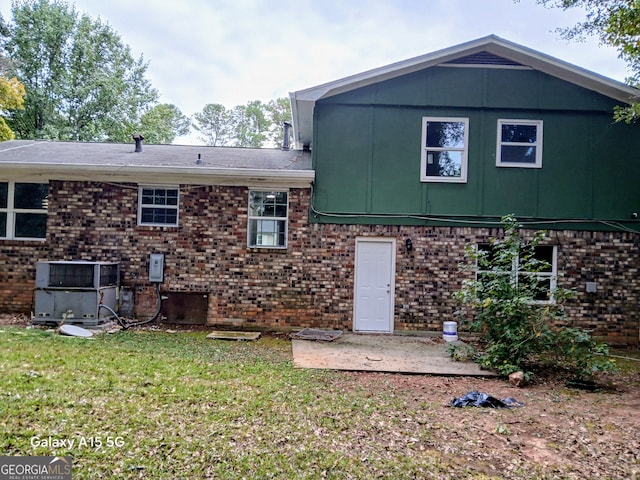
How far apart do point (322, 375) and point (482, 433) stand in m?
2.19

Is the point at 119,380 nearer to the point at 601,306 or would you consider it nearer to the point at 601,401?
the point at 601,401

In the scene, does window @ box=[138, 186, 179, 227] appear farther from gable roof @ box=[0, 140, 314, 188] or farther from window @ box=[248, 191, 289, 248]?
window @ box=[248, 191, 289, 248]

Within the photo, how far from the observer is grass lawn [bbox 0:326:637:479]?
2.84 m

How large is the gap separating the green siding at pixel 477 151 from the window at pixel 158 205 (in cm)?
303

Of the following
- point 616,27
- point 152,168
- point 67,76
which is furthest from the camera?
point 67,76

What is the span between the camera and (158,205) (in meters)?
8.55

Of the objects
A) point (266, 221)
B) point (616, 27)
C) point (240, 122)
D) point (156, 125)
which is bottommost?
point (266, 221)

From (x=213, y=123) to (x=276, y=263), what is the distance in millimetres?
27393

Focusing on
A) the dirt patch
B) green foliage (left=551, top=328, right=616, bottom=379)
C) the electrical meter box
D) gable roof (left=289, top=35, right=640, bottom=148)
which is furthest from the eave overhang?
green foliage (left=551, top=328, right=616, bottom=379)

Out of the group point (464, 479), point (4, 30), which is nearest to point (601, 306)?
point (464, 479)

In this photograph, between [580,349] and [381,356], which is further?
[381,356]

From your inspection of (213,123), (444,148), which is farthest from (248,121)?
(444,148)

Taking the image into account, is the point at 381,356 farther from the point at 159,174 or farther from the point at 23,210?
the point at 23,210

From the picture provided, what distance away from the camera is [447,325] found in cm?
801
